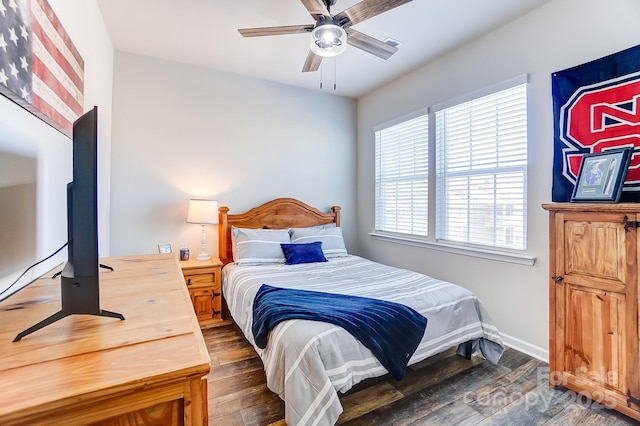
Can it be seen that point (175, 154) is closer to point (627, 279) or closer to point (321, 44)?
point (321, 44)

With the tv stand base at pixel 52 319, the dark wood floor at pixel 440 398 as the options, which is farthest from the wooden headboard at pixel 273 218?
the tv stand base at pixel 52 319

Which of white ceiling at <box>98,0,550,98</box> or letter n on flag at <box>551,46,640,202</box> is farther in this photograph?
white ceiling at <box>98,0,550,98</box>

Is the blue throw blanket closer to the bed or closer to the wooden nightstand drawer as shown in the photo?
the bed

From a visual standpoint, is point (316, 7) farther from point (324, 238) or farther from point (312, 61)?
point (324, 238)

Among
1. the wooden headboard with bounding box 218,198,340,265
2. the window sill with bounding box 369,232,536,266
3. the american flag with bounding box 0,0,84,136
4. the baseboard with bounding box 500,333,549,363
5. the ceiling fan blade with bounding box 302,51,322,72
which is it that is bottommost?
the baseboard with bounding box 500,333,549,363

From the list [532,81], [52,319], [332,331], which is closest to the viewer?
[52,319]

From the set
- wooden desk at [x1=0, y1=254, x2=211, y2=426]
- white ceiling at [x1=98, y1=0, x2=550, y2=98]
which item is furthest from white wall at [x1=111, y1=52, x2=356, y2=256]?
wooden desk at [x1=0, y1=254, x2=211, y2=426]

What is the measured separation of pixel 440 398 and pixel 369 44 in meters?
2.57

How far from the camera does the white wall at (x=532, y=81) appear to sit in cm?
216

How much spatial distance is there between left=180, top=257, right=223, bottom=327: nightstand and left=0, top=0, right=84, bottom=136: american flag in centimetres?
176

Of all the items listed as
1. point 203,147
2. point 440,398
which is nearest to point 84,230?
point 440,398

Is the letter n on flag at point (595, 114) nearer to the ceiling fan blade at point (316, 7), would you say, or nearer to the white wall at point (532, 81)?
the white wall at point (532, 81)

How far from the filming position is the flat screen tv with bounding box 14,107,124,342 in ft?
2.70

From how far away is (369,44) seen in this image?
7.54 feet
